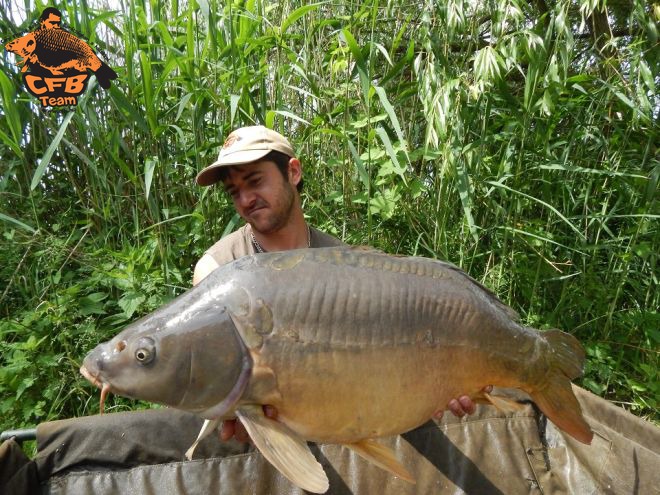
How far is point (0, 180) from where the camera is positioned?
2.53 meters

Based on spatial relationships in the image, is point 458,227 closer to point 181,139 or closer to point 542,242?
point 542,242

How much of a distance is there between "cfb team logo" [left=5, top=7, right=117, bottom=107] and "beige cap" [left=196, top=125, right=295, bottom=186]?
80 centimetres

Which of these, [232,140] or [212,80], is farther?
[212,80]

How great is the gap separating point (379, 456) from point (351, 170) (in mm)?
1560

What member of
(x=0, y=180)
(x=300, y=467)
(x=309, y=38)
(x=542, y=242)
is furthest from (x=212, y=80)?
(x=300, y=467)

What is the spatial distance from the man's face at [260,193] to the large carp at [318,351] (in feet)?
2.39

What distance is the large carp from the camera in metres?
1.19

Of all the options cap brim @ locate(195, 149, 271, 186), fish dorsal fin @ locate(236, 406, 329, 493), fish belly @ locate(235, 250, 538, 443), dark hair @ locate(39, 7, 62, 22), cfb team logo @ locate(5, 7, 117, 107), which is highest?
dark hair @ locate(39, 7, 62, 22)

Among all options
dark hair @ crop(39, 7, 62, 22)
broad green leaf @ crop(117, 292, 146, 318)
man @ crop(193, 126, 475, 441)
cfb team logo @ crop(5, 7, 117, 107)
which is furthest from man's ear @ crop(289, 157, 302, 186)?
dark hair @ crop(39, 7, 62, 22)

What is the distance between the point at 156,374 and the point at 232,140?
3.38 ft

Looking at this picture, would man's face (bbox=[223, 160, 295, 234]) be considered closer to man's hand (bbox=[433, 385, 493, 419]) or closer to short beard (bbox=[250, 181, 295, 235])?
short beard (bbox=[250, 181, 295, 235])

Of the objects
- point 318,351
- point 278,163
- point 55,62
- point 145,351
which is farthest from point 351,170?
point 145,351

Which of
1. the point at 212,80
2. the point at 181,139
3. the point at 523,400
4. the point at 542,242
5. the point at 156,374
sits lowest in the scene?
the point at 523,400

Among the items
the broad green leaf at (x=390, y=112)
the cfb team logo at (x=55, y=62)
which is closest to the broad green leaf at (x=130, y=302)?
the cfb team logo at (x=55, y=62)
